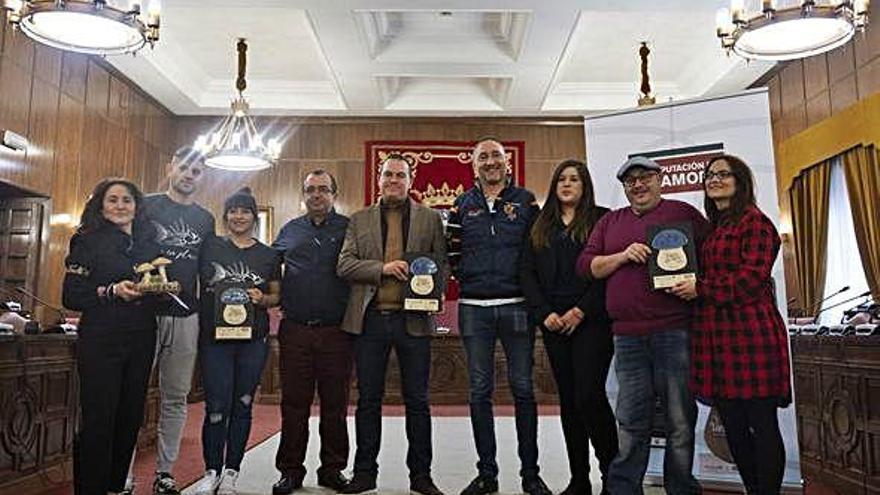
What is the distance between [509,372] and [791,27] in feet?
10.7

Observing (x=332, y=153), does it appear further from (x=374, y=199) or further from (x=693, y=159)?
(x=693, y=159)

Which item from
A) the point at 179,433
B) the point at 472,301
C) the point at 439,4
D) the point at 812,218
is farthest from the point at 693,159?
the point at 812,218

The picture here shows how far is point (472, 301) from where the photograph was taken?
279 cm

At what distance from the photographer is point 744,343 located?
2.32 m

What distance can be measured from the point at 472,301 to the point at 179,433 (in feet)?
4.56

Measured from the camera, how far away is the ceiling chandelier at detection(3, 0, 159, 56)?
148 inches

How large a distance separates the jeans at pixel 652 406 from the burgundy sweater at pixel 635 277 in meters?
0.04

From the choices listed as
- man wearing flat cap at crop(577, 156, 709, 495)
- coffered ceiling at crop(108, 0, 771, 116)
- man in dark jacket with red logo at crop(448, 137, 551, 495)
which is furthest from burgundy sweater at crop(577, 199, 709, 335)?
coffered ceiling at crop(108, 0, 771, 116)

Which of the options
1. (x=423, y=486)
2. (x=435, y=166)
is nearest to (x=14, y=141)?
(x=435, y=166)

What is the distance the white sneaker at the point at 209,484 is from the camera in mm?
2732

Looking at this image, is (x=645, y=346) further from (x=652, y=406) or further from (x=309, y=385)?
(x=309, y=385)

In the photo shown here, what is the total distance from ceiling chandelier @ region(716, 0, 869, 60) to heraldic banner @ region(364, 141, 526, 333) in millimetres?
3758

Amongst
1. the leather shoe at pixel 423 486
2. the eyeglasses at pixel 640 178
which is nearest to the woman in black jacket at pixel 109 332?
the leather shoe at pixel 423 486

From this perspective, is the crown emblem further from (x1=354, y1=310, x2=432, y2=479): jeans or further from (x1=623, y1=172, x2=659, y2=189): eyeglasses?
(x1=623, y1=172, x2=659, y2=189): eyeglasses
